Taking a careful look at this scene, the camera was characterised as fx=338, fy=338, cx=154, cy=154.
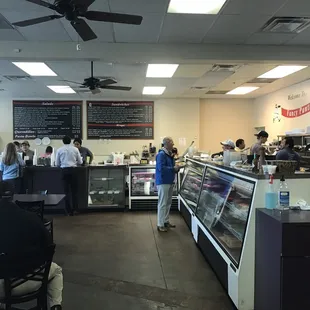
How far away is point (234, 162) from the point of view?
3971 millimetres

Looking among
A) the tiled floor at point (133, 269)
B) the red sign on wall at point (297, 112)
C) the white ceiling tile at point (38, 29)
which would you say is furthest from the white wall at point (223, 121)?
the white ceiling tile at point (38, 29)

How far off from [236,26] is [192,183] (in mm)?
2738

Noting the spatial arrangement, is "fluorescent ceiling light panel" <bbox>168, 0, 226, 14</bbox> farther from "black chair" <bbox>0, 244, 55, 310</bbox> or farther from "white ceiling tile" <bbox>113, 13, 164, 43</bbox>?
"black chair" <bbox>0, 244, 55, 310</bbox>

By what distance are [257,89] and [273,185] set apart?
7.52m

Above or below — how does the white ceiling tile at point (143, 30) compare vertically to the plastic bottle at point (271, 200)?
above

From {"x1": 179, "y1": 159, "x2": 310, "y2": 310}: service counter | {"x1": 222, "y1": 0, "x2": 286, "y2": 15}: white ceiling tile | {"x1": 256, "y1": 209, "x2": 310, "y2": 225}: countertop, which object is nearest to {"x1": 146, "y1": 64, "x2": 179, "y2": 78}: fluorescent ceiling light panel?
{"x1": 222, "y1": 0, "x2": 286, "y2": 15}: white ceiling tile

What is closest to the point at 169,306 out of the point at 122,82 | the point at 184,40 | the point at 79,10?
the point at 79,10

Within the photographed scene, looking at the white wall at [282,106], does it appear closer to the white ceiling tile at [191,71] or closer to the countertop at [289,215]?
the white ceiling tile at [191,71]

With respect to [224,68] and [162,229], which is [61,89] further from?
[162,229]

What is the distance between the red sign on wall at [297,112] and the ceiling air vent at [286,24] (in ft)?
11.2

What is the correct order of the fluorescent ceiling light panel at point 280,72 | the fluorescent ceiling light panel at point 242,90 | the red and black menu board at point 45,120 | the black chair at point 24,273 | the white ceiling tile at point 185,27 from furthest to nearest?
the red and black menu board at point 45,120 < the fluorescent ceiling light panel at point 242,90 < the fluorescent ceiling light panel at point 280,72 < the white ceiling tile at point 185,27 < the black chair at point 24,273

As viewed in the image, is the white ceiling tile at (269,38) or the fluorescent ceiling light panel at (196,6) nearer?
the fluorescent ceiling light panel at (196,6)

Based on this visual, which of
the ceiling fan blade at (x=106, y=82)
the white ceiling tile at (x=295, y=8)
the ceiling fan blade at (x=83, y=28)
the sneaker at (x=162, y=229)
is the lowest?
the sneaker at (x=162, y=229)

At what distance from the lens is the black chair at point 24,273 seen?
2.12m
